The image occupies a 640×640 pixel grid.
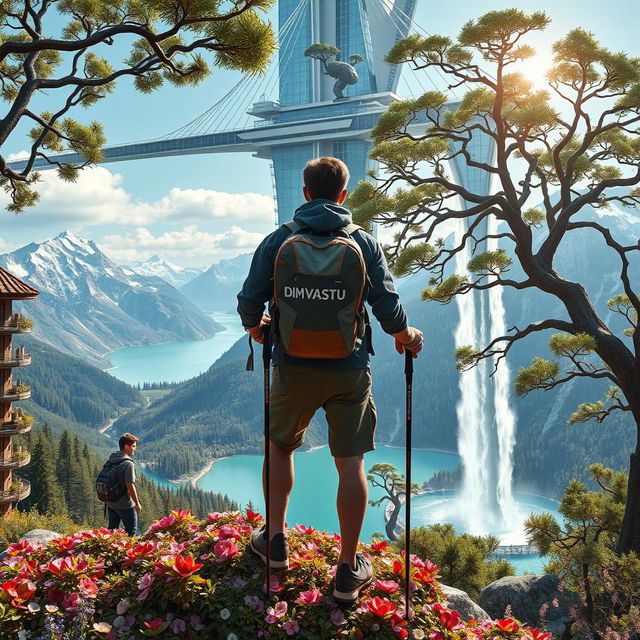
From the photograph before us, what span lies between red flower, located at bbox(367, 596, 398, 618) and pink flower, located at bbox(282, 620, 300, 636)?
399 mm

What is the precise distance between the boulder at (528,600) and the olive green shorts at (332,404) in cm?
505

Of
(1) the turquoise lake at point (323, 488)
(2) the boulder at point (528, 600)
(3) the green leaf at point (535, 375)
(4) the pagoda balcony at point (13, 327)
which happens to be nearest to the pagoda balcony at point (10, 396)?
(4) the pagoda balcony at point (13, 327)

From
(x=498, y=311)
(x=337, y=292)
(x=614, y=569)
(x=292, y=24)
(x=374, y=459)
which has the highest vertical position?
(x=292, y=24)

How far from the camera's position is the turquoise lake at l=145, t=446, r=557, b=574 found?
101062mm

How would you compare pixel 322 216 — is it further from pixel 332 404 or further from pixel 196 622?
pixel 196 622

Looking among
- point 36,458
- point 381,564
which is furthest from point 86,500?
point 381,564

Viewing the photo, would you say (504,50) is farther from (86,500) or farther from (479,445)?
(479,445)

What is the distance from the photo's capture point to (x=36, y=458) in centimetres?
3591

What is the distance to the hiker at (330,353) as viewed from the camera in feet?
10.3

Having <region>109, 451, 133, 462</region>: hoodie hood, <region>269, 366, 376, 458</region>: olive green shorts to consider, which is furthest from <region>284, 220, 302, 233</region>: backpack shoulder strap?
<region>109, 451, 133, 462</region>: hoodie hood

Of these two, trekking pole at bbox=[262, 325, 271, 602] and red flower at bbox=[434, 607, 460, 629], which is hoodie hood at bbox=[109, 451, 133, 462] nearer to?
trekking pole at bbox=[262, 325, 271, 602]

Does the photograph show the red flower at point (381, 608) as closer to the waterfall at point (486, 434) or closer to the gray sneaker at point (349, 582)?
the gray sneaker at point (349, 582)

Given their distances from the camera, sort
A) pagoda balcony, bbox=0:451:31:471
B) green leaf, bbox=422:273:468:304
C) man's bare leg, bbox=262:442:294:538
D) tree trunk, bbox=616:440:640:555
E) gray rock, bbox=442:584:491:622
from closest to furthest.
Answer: man's bare leg, bbox=262:442:294:538 → gray rock, bbox=442:584:491:622 → tree trunk, bbox=616:440:640:555 → green leaf, bbox=422:273:468:304 → pagoda balcony, bbox=0:451:31:471

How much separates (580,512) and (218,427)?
160 m
